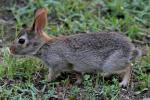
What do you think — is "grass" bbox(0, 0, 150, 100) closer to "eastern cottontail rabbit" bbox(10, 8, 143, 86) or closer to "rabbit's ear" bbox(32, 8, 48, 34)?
"eastern cottontail rabbit" bbox(10, 8, 143, 86)

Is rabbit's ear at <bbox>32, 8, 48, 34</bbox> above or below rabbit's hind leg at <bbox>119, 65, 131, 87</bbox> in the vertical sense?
above

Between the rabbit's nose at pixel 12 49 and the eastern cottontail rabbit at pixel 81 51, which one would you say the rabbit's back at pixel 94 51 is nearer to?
the eastern cottontail rabbit at pixel 81 51

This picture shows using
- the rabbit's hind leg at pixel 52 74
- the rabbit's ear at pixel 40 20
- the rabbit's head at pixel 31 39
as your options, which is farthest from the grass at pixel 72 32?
the rabbit's ear at pixel 40 20

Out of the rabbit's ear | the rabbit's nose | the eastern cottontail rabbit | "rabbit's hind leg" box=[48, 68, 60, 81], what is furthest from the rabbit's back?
the rabbit's nose

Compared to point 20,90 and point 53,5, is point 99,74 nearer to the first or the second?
point 20,90

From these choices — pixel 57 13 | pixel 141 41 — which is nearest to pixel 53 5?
pixel 57 13

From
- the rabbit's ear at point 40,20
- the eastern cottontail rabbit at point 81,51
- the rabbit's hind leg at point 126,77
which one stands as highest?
the rabbit's ear at point 40,20
